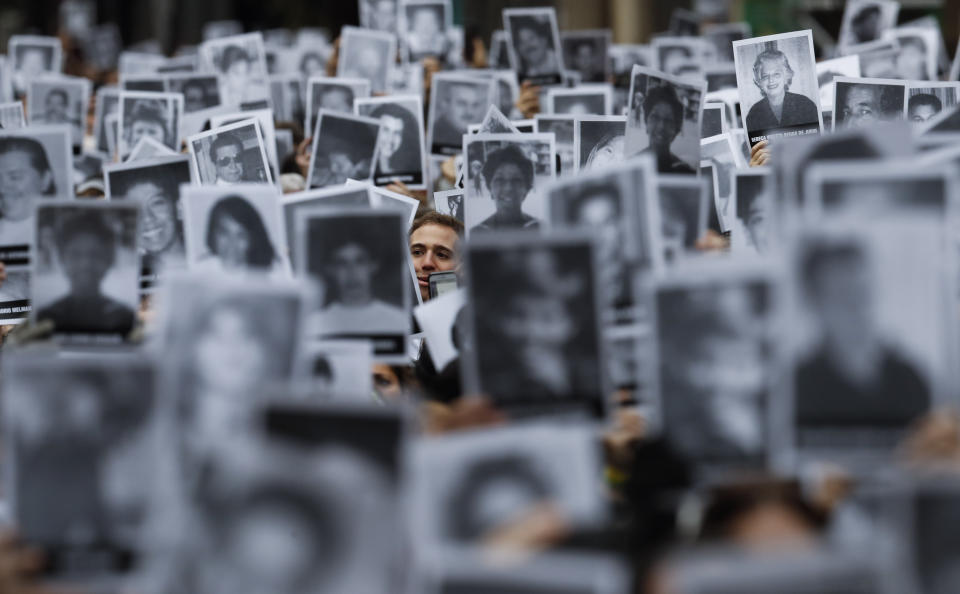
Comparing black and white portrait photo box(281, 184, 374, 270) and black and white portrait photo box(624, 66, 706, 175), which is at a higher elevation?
black and white portrait photo box(624, 66, 706, 175)

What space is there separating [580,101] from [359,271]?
471 cm

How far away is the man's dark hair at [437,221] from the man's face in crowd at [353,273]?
2193 mm

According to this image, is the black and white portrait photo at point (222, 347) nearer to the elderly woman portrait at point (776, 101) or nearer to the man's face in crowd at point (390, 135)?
the elderly woman portrait at point (776, 101)

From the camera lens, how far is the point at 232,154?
5.88m

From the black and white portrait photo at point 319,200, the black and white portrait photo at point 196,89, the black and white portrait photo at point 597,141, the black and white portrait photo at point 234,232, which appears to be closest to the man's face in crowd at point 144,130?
the black and white portrait photo at point 196,89

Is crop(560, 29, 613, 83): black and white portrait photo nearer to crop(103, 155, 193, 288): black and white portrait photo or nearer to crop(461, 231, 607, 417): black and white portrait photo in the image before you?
Answer: crop(103, 155, 193, 288): black and white portrait photo

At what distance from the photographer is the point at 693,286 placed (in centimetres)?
279

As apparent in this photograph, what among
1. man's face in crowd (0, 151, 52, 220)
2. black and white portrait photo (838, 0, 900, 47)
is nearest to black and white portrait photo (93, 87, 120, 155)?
man's face in crowd (0, 151, 52, 220)

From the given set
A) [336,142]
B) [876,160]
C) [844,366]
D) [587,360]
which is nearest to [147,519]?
[587,360]

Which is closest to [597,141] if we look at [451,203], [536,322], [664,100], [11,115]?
[451,203]

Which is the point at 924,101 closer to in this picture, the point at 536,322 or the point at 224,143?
the point at 224,143

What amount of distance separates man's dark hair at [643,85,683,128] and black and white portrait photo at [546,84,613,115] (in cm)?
327

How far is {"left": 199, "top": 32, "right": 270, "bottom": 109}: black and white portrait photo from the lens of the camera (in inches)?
386

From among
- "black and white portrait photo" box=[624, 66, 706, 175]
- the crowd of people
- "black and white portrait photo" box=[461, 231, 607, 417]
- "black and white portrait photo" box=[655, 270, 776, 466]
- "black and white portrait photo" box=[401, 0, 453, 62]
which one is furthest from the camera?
"black and white portrait photo" box=[401, 0, 453, 62]
